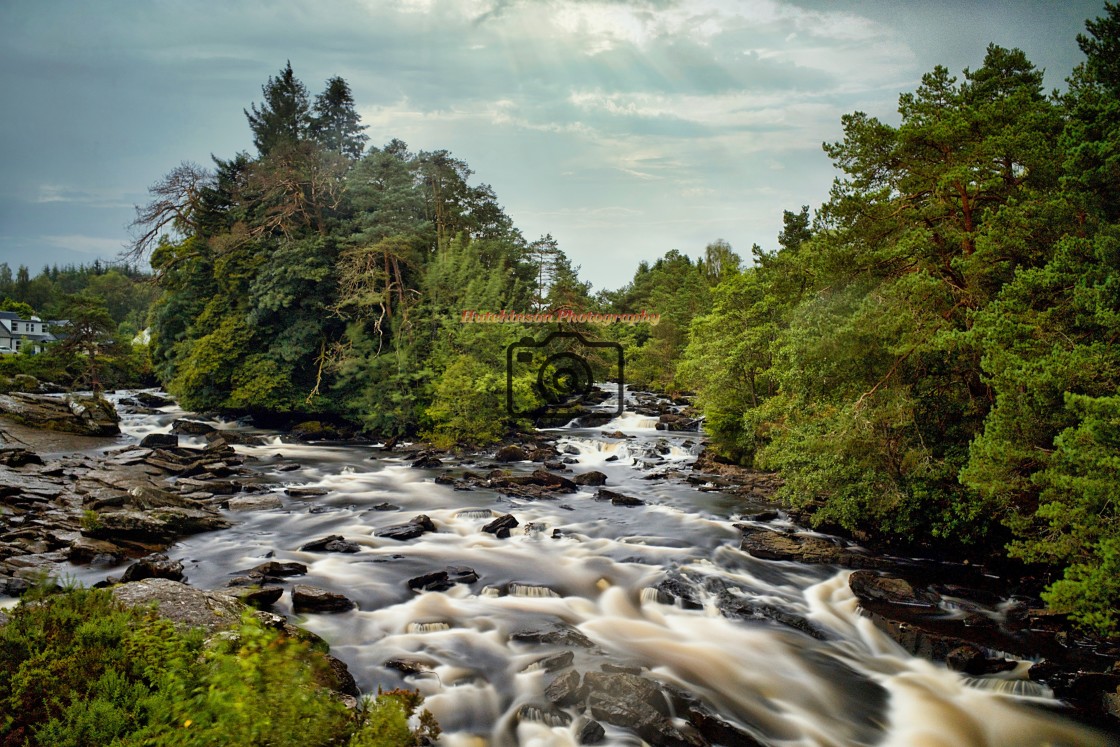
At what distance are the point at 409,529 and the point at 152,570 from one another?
626cm

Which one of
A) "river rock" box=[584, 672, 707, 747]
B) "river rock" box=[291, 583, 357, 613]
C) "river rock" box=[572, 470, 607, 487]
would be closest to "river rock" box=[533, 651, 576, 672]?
"river rock" box=[584, 672, 707, 747]

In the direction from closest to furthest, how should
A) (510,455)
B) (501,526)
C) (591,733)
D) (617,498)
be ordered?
(591,733)
(501,526)
(617,498)
(510,455)

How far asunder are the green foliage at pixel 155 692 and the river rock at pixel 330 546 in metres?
8.01

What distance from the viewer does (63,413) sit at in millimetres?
27938

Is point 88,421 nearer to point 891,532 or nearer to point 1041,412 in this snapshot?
point 891,532

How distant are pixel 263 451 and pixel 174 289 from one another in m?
15.1

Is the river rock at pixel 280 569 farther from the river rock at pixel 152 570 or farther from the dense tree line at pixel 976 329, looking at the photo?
the dense tree line at pixel 976 329

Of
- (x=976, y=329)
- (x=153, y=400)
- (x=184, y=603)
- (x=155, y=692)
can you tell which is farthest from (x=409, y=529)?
(x=153, y=400)

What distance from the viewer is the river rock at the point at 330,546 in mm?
15289

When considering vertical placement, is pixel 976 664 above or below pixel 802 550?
below

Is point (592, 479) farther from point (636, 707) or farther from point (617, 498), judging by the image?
point (636, 707)

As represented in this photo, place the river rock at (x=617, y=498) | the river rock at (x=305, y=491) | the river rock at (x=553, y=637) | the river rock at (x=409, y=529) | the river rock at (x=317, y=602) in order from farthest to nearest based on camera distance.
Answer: the river rock at (x=305, y=491)
the river rock at (x=617, y=498)
the river rock at (x=409, y=529)
the river rock at (x=317, y=602)
the river rock at (x=553, y=637)

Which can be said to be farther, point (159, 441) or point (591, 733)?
point (159, 441)
